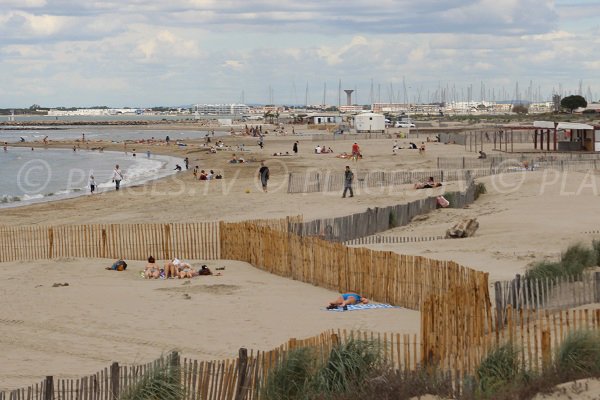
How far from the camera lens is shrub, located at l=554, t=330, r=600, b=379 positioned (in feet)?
30.5

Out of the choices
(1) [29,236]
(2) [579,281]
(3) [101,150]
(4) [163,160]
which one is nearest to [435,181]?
(1) [29,236]

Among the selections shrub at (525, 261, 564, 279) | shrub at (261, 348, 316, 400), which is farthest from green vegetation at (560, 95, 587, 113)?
shrub at (261, 348, 316, 400)

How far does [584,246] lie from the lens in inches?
684

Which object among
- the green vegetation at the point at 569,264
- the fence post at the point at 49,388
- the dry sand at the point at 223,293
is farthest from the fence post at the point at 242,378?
the green vegetation at the point at 569,264

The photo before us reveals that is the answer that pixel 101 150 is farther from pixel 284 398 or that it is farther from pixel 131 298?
pixel 284 398

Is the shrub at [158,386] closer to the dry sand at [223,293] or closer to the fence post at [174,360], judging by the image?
the fence post at [174,360]

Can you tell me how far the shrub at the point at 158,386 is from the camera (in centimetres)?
984

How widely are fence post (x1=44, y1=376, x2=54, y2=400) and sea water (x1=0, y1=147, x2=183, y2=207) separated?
34.8 m

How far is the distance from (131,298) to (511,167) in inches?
1029

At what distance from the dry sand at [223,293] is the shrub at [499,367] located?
4055 mm

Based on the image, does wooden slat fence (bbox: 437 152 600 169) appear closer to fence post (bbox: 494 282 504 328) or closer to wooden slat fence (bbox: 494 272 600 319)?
wooden slat fence (bbox: 494 272 600 319)

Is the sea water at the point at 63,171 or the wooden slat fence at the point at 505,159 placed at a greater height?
the wooden slat fence at the point at 505,159

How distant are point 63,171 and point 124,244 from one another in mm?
44557

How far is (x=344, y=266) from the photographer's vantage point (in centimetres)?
1741
